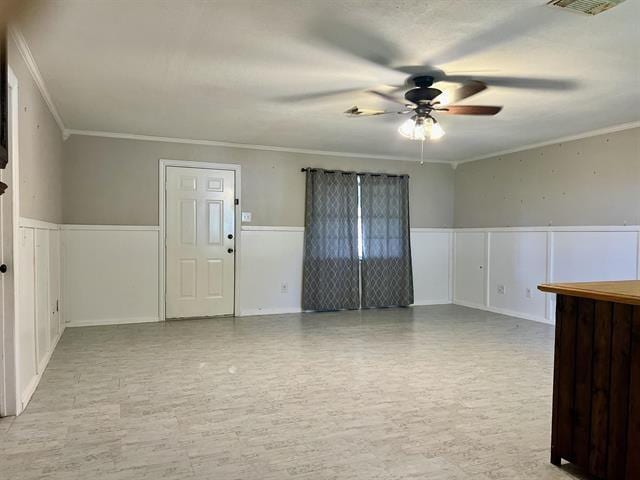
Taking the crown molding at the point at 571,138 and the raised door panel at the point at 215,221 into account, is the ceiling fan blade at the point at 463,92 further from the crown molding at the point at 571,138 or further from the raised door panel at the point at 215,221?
the raised door panel at the point at 215,221

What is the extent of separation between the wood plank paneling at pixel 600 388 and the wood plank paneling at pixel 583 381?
0.07 ft

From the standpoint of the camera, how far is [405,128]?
3381 millimetres

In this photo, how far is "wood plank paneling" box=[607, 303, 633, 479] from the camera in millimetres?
1803

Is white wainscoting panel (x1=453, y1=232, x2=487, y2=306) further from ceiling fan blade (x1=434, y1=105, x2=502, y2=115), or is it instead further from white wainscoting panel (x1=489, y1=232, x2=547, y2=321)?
ceiling fan blade (x1=434, y1=105, x2=502, y2=115)

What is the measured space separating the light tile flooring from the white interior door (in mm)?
940

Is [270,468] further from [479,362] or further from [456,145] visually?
[456,145]

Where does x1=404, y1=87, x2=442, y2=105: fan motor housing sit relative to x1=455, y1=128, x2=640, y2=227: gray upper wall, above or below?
above

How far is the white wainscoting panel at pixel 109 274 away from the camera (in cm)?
494

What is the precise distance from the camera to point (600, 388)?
6.26 feet

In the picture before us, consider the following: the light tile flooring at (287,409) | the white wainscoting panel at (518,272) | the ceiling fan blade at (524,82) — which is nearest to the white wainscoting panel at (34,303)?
the light tile flooring at (287,409)

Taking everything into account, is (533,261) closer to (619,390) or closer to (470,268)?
(470,268)

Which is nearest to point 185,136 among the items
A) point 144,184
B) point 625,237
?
point 144,184


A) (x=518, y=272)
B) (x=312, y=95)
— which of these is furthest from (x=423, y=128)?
(x=518, y=272)

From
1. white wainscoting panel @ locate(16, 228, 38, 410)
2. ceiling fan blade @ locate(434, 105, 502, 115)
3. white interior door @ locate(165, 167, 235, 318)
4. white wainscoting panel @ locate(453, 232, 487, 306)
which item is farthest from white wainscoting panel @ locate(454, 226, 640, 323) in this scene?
white wainscoting panel @ locate(16, 228, 38, 410)
